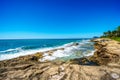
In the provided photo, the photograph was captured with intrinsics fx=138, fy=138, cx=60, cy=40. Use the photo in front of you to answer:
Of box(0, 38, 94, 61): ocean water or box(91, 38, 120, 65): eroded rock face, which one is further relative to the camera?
box(0, 38, 94, 61): ocean water

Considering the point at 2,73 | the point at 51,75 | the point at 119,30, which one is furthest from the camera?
the point at 119,30

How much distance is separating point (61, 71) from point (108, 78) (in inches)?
114

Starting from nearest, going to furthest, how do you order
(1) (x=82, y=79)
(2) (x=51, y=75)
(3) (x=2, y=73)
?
(1) (x=82, y=79) < (2) (x=51, y=75) < (3) (x=2, y=73)

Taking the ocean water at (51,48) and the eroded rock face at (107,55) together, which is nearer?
the eroded rock face at (107,55)

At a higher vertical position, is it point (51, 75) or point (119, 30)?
point (119, 30)

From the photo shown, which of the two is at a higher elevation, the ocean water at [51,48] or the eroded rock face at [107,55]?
the eroded rock face at [107,55]

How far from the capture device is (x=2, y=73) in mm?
9250

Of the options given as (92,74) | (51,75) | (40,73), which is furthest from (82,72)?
(40,73)

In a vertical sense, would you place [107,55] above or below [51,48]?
above

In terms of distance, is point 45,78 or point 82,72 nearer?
point 45,78

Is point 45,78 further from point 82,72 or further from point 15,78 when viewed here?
point 82,72

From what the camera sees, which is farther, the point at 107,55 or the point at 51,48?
the point at 51,48

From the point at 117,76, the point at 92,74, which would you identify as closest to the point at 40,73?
the point at 92,74

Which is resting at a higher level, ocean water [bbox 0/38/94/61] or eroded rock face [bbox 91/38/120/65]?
eroded rock face [bbox 91/38/120/65]
